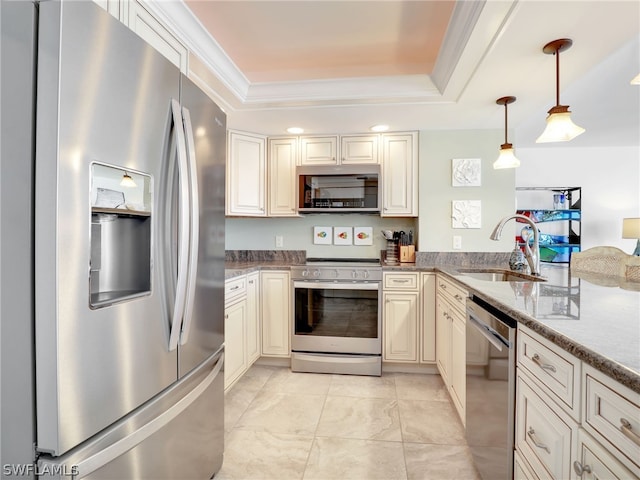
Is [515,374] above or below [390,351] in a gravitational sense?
above

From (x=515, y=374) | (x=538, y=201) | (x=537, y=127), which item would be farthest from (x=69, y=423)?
(x=538, y=201)

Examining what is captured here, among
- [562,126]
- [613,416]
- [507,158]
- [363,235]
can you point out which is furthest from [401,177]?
[613,416]

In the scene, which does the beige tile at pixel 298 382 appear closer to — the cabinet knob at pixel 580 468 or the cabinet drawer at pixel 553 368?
the cabinet drawer at pixel 553 368

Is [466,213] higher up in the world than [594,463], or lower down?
higher up

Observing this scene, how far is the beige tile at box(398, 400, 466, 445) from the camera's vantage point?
1.94 m

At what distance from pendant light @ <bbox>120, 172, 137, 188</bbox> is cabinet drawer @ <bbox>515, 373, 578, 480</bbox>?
1338 millimetres

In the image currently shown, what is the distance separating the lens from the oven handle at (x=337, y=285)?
2820mm

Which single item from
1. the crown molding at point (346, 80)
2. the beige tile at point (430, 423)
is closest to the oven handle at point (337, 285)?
the beige tile at point (430, 423)

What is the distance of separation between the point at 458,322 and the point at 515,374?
0.90m

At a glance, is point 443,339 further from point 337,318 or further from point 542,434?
point 542,434

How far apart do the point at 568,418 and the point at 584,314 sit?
1.23ft

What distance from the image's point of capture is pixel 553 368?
3.11 feet

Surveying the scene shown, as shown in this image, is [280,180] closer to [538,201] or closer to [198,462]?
[198,462]

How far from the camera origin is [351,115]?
271cm
